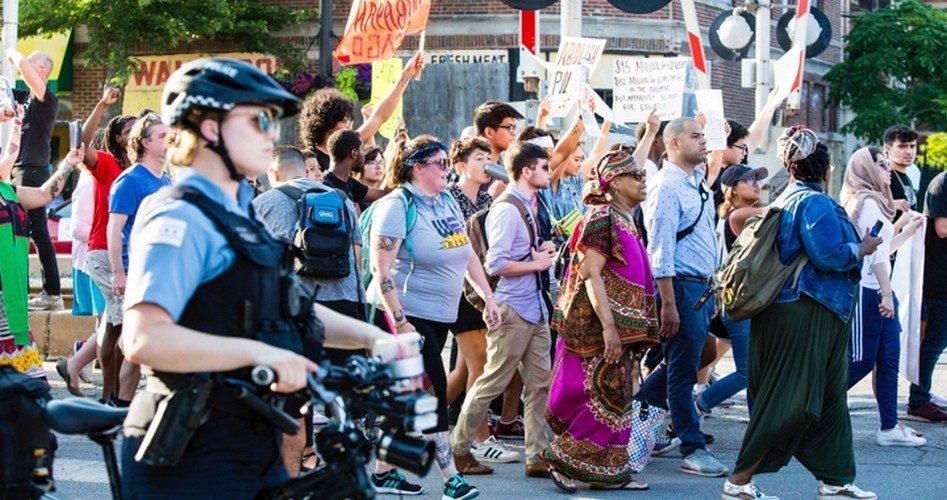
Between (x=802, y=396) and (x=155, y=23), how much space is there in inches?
715

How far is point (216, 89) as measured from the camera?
3.81 meters

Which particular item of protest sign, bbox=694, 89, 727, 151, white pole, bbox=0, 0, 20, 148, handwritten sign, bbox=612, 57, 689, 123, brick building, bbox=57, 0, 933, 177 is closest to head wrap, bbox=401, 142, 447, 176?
protest sign, bbox=694, 89, 727, 151

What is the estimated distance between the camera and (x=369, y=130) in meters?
9.29

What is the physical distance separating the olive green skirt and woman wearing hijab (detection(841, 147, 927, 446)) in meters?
1.66

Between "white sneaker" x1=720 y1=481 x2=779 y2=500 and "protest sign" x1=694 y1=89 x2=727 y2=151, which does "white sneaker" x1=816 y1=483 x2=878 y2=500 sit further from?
"protest sign" x1=694 y1=89 x2=727 y2=151

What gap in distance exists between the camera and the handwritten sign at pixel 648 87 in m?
12.3

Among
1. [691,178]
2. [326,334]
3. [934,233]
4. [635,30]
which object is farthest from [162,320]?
[635,30]

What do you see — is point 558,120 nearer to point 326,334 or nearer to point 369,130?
point 369,130

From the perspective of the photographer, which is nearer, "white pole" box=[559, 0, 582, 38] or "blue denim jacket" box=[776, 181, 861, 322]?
"blue denim jacket" box=[776, 181, 861, 322]

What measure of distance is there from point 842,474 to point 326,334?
400cm

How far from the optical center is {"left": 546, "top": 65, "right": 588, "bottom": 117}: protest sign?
1182 cm

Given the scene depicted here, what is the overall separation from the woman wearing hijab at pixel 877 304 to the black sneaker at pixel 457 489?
2.77m

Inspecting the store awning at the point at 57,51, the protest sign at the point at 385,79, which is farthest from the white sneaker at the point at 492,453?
the store awning at the point at 57,51

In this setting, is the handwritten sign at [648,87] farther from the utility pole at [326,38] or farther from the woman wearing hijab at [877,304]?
the utility pole at [326,38]
